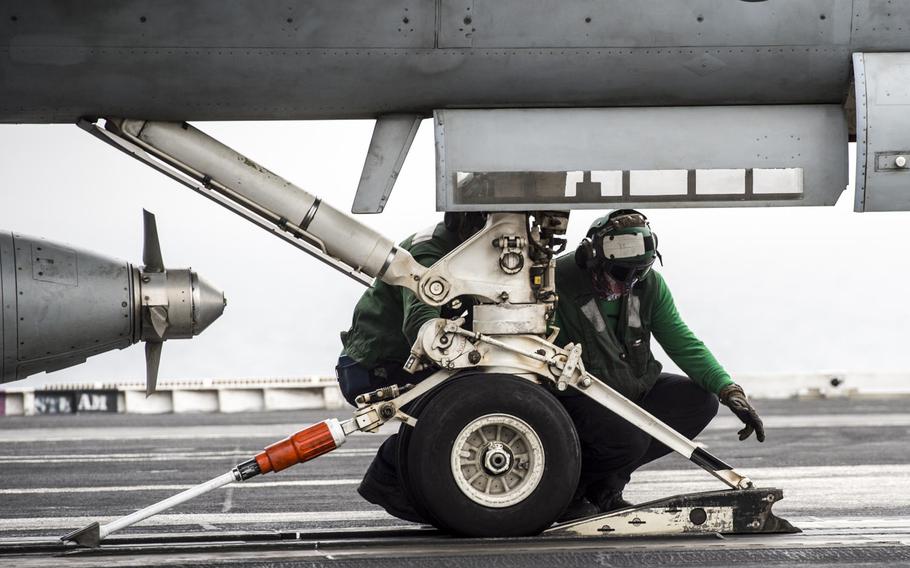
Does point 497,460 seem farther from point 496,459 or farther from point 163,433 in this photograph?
point 163,433

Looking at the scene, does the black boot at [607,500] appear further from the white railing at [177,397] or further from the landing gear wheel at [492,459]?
the white railing at [177,397]

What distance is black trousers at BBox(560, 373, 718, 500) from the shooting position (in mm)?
6785

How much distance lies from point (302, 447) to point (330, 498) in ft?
7.23

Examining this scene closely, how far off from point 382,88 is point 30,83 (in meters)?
1.67

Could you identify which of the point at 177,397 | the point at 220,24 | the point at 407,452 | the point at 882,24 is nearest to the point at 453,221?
the point at 407,452

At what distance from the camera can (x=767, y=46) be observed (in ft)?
21.4

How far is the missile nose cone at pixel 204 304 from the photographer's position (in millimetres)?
7074

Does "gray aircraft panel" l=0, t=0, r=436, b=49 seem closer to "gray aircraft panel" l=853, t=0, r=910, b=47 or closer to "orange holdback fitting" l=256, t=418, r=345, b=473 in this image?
"orange holdback fitting" l=256, t=418, r=345, b=473

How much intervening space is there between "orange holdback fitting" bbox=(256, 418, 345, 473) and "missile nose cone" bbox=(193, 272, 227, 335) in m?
1.06

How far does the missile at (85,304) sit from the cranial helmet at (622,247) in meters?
2.05

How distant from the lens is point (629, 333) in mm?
6992

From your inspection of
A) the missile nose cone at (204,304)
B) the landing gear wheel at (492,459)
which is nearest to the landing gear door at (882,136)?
the landing gear wheel at (492,459)

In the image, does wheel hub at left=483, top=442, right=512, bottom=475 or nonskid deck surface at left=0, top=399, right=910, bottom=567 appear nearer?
nonskid deck surface at left=0, top=399, right=910, bottom=567

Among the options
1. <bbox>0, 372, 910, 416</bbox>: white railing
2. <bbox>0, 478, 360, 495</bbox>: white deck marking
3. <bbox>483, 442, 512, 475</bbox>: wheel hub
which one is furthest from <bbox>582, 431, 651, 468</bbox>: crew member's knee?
<bbox>0, 372, 910, 416</bbox>: white railing
